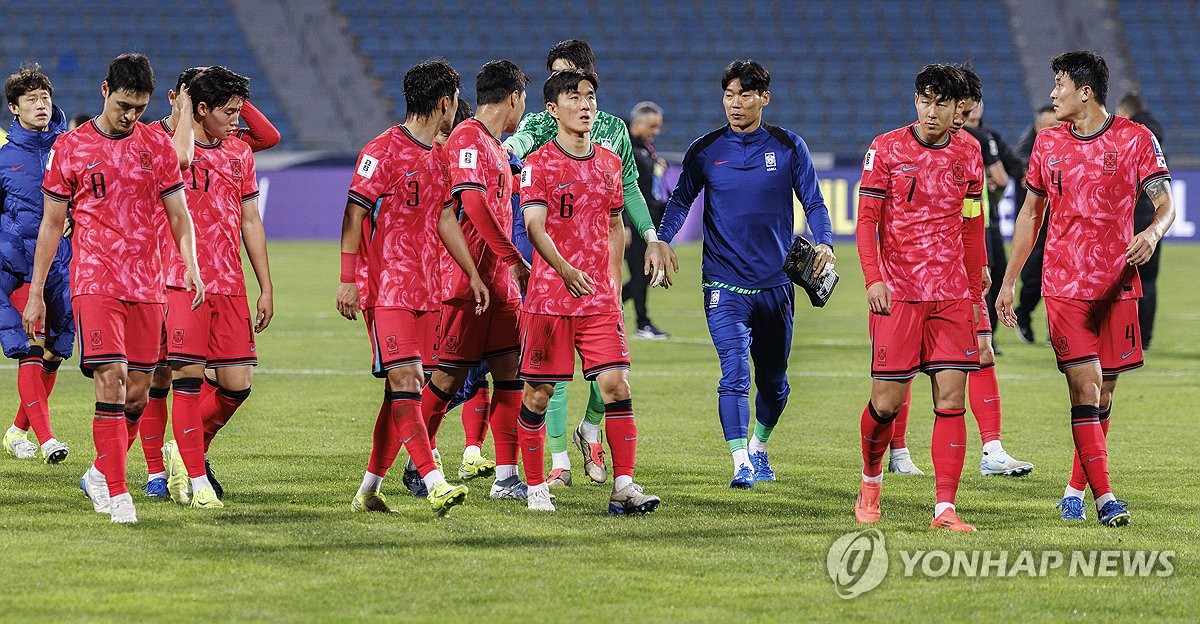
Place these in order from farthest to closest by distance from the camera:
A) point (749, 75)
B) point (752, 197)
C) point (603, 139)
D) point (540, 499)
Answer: point (752, 197) → point (603, 139) → point (749, 75) → point (540, 499)

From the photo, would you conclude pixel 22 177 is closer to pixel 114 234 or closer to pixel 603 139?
pixel 114 234

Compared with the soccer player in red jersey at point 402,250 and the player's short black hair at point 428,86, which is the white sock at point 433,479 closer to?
the soccer player in red jersey at point 402,250

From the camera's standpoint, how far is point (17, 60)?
3288 cm

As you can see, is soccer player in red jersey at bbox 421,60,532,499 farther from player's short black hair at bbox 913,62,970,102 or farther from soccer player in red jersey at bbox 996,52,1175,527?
soccer player in red jersey at bbox 996,52,1175,527

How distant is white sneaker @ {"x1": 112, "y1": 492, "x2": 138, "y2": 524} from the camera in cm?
646

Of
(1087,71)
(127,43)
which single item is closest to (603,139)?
(1087,71)

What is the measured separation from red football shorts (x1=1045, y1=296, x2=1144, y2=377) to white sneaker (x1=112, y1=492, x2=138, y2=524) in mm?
3809

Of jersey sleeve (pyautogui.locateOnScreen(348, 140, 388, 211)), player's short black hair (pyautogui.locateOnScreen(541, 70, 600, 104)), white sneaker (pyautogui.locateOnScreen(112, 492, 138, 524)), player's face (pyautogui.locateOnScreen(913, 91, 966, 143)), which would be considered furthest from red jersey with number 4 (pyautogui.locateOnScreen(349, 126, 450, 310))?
player's face (pyautogui.locateOnScreen(913, 91, 966, 143))

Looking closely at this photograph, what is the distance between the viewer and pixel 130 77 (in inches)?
253

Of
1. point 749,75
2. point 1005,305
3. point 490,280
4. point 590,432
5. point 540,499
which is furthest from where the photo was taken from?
point 590,432

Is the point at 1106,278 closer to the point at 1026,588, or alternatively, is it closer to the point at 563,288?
the point at 1026,588

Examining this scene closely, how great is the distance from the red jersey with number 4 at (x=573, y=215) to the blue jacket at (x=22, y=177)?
9.73 feet

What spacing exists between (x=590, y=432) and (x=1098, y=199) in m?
2.69

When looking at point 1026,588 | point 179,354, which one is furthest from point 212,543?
point 1026,588
